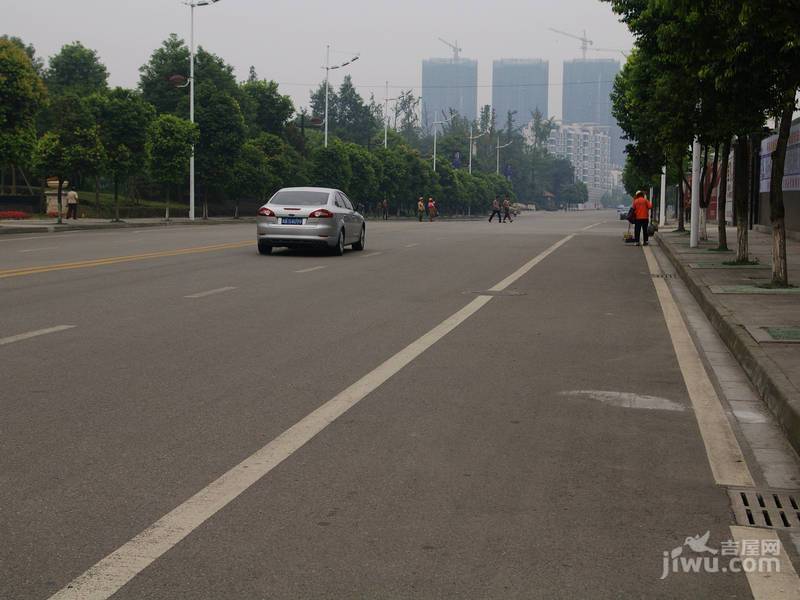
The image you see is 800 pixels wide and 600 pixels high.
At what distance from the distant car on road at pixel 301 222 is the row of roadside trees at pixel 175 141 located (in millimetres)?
16391

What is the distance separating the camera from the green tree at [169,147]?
169ft

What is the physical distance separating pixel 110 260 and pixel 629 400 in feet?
48.5

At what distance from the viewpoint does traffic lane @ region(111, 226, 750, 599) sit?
155 inches

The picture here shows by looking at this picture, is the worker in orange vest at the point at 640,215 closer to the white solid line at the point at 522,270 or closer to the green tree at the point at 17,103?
the white solid line at the point at 522,270

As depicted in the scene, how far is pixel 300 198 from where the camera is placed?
23.6m

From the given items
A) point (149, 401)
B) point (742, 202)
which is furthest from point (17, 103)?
point (149, 401)

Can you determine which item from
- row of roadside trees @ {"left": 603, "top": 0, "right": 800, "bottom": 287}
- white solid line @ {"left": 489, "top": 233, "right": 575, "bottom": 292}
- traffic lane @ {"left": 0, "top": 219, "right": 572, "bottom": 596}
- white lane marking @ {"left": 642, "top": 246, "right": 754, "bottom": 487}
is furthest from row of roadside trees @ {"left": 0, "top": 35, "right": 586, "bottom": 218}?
white lane marking @ {"left": 642, "top": 246, "right": 754, "bottom": 487}

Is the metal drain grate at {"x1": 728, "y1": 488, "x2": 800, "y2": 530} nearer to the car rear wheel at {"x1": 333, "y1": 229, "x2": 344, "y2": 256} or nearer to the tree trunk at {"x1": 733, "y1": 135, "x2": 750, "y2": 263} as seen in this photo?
the tree trunk at {"x1": 733, "y1": 135, "x2": 750, "y2": 263}

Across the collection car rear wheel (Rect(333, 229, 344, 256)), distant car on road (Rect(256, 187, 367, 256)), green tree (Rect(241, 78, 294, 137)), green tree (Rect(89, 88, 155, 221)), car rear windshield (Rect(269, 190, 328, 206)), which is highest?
green tree (Rect(241, 78, 294, 137))

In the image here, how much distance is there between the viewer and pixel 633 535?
450 cm

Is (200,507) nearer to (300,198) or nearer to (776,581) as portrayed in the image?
(776,581)

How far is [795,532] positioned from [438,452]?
1.94 m

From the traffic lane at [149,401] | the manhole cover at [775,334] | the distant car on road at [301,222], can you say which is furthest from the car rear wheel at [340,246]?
the manhole cover at [775,334]

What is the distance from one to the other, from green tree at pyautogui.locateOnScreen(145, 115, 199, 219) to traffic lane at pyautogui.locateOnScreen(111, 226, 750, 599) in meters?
45.0
